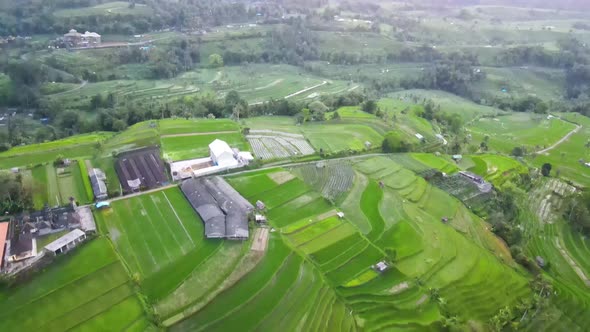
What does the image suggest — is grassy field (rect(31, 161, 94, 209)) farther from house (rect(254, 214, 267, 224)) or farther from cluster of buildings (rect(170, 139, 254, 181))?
house (rect(254, 214, 267, 224))

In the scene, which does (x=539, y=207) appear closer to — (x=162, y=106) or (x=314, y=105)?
(x=314, y=105)

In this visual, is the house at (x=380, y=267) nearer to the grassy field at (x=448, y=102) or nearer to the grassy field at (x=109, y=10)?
the grassy field at (x=448, y=102)

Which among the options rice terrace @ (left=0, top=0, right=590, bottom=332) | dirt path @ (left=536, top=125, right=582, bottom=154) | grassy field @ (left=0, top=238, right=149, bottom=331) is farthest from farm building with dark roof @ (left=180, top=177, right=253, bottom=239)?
dirt path @ (left=536, top=125, right=582, bottom=154)

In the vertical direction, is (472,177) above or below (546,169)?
above

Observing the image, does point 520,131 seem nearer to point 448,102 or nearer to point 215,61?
point 448,102

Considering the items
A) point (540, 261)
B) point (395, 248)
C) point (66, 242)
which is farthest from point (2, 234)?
point (540, 261)

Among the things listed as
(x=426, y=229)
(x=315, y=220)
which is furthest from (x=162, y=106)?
(x=426, y=229)

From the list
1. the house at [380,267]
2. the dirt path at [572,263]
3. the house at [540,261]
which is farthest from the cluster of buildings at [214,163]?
the dirt path at [572,263]

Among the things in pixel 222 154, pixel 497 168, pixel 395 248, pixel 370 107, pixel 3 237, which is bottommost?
pixel 497 168
